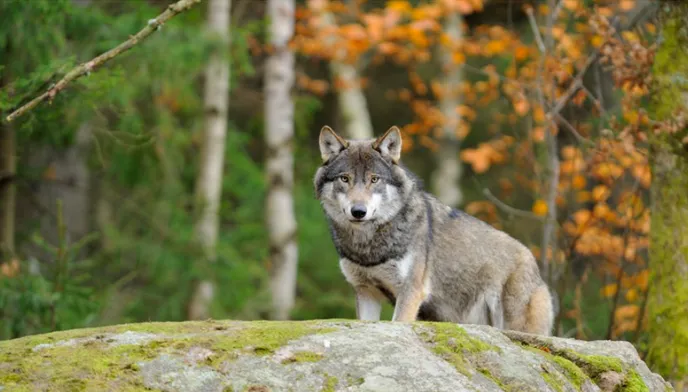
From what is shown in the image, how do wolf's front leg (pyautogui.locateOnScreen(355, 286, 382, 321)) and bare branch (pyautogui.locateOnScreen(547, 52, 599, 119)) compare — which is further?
bare branch (pyautogui.locateOnScreen(547, 52, 599, 119))

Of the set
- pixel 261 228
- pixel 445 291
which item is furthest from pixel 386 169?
pixel 261 228

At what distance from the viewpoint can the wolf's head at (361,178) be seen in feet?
22.1

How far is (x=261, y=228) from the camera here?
49.2 feet

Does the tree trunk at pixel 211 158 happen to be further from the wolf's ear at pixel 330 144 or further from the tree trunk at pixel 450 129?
the wolf's ear at pixel 330 144

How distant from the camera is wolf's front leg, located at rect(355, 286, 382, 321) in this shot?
6.96 m

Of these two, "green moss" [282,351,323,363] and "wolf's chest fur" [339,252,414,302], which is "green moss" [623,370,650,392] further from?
"wolf's chest fur" [339,252,414,302]

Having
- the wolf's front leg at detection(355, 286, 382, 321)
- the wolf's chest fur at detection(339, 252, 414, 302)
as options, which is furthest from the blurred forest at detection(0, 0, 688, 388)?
the wolf's front leg at detection(355, 286, 382, 321)

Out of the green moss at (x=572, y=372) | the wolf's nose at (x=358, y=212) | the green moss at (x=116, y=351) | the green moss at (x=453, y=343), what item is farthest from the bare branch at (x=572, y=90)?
the green moss at (x=116, y=351)

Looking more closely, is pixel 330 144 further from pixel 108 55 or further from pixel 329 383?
pixel 329 383

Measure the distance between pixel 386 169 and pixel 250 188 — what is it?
919 centimetres

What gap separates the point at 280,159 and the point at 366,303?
6581 millimetres

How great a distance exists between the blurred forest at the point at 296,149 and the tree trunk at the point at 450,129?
51 mm

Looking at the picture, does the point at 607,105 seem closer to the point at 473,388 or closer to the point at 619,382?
the point at 619,382

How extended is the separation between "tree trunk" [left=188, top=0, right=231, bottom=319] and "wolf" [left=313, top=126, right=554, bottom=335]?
5852 millimetres
